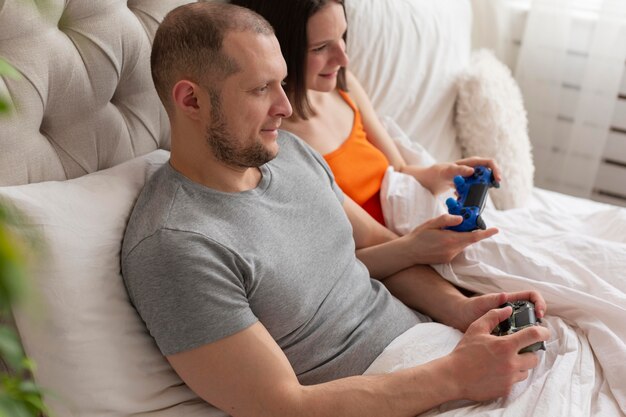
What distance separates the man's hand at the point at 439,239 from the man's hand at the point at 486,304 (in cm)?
10

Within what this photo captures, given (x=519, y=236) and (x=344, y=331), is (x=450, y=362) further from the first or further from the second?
(x=519, y=236)

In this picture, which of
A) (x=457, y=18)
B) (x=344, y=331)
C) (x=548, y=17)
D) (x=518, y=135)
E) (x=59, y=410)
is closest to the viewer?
(x=59, y=410)

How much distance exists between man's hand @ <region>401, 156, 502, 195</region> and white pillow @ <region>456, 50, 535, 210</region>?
355mm

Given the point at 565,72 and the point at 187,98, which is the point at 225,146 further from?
the point at 565,72

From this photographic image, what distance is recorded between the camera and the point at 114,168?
3.91 ft

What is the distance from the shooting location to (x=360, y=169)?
61.4 inches

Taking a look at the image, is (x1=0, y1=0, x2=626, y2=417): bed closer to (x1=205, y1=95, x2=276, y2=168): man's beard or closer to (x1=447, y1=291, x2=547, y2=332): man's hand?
(x1=447, y1=291, x2=547, y2=332): man's hand

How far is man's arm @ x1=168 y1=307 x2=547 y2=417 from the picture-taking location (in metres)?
0.99

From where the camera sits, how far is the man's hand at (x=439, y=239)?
4.41 feet

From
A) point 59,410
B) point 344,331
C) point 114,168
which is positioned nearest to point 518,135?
point 344,331

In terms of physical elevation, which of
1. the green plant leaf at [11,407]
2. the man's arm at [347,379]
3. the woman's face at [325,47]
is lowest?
the man's arm at [347,379]

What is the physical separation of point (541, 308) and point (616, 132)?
143 centimetres

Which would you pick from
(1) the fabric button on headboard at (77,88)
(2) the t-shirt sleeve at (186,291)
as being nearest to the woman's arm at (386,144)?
(1) the fabric button on headboard at (77,88)

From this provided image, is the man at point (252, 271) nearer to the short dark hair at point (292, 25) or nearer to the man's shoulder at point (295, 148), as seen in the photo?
the man's shoulder at point (295, 148)
